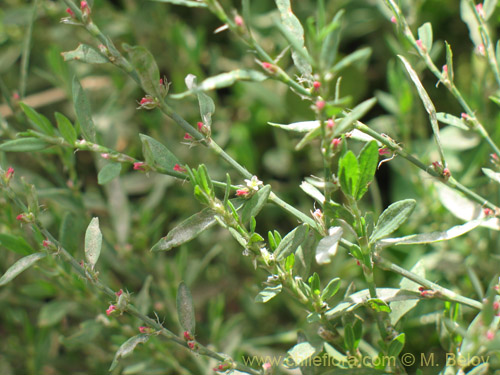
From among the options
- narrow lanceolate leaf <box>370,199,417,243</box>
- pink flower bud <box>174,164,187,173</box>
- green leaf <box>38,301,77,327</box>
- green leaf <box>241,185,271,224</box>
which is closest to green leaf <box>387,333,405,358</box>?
narrow lanceolate leaf <box>370,199,417,243</box>

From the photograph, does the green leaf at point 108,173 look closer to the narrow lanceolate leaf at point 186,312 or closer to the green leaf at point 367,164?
the narrow lanceolate leaf at point 186,312

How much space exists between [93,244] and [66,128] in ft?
0.63

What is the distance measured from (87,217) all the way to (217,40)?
965mm

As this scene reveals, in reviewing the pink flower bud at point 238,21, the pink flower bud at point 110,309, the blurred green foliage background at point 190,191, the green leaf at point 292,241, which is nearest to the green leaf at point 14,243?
the blurred green foliage background at point 190,191

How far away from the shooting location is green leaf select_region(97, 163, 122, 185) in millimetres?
778

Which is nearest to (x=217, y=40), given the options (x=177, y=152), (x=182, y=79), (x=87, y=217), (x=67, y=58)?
(x=182, y=79)

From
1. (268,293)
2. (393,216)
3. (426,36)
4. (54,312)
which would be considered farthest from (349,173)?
(54,312)

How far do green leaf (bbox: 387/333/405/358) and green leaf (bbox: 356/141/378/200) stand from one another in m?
0.25

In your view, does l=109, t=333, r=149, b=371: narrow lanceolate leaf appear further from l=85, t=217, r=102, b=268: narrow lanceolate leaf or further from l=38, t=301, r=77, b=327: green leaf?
l=38, t=301, r=77, b=327: green leaf

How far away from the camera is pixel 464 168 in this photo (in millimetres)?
1371

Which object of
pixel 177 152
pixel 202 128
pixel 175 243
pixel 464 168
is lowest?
pixel 177 152

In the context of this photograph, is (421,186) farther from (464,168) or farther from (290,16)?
(290,16)

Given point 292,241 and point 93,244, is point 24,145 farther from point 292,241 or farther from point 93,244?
point 292,241

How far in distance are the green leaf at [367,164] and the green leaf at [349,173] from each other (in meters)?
0.01
